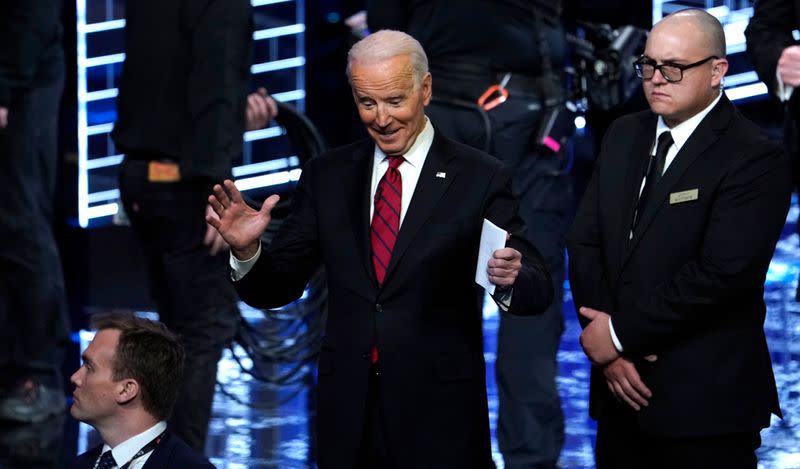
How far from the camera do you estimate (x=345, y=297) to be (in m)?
3.72

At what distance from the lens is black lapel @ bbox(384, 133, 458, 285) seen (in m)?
3.65

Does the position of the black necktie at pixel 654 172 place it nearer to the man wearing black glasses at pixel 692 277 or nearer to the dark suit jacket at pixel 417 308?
the man wearing black glasses at pixel 692 277

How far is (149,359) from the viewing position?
12.3ft

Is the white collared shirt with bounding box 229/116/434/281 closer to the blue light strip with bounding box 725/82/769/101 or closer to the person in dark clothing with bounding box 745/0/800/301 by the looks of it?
the person in dark clothing with bounding box 745/0/800/301

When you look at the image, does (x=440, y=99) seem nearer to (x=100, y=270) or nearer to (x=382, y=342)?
(x=382, y=342)

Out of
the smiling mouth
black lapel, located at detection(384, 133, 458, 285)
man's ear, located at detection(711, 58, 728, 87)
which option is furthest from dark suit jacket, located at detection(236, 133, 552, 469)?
man's ear, located at detection(711, 58, 728, 87)

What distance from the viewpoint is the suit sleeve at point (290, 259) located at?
3.70m

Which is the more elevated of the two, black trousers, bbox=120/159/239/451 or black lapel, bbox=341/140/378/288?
black lapel, bbox=341/140/378/288

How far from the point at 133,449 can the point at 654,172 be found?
1.52 m

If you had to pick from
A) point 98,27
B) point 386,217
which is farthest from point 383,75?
point 98,27

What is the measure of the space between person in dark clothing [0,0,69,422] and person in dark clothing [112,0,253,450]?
2.72ft

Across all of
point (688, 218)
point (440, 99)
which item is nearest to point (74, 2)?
point (440, 99)

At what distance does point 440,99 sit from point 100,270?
13.7ft

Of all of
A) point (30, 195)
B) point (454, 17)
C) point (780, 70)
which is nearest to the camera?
point (780, 70)
